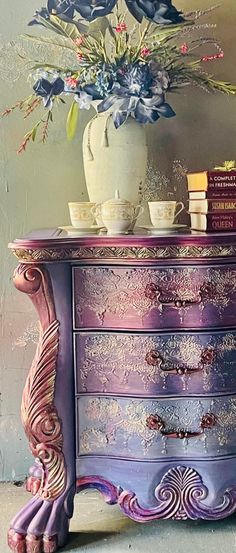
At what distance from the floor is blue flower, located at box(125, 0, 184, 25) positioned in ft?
4.61

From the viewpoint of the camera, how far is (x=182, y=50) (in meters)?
1.77

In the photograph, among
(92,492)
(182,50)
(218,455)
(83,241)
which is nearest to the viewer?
(83,241)

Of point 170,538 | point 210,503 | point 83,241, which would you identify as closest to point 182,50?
point 83,241

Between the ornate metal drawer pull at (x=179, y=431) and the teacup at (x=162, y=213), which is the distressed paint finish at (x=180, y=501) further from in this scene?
the teacup at (x=162, y=213)

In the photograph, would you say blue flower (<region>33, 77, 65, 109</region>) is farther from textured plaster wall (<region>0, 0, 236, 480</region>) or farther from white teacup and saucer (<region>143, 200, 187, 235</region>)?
white teacup and saucer (<region>143, 200, 187, 235</region>)

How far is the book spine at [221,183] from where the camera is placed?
1624 millimetres

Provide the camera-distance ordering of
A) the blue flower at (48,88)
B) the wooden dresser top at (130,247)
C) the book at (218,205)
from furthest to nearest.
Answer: the blue flower at (48,88) < the book at (218,205) < the wooden dresser top at (130,247)

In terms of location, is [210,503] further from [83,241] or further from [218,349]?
[83,241]

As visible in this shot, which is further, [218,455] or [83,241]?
[218,455]

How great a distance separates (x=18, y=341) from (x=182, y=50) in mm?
1026

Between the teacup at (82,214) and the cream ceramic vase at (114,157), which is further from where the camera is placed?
the cream ceramic vase at (114,157)

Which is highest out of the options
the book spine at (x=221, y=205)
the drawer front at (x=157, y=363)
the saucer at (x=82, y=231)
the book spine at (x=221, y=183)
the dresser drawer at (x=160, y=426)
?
the book spine at (x=221, y=183)

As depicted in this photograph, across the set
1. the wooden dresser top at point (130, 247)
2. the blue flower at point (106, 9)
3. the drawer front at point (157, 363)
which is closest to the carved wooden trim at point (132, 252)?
the wooden dresser top at point (130, 247)

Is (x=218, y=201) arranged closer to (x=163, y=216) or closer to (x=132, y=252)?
(x=163, y=216)
